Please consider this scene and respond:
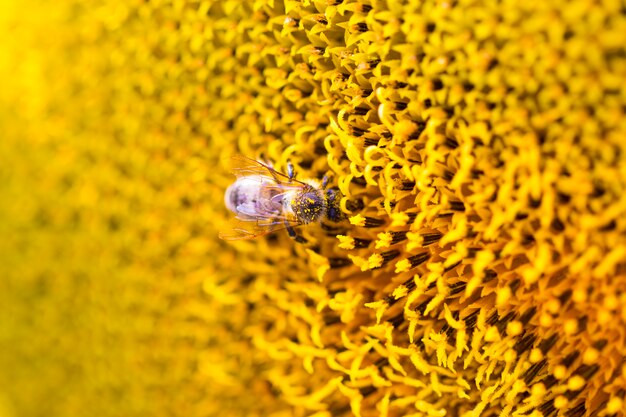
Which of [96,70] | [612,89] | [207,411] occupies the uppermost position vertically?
[612,89]

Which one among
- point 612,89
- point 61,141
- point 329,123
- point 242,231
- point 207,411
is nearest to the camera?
point 612,89

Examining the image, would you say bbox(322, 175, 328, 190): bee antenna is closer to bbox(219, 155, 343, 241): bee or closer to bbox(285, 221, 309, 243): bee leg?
bbox(219, 155, 343, 241): bee

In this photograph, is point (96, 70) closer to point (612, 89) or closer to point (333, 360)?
point (333, 360)

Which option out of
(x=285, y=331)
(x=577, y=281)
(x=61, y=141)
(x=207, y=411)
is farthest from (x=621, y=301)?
(x=61, y=141)

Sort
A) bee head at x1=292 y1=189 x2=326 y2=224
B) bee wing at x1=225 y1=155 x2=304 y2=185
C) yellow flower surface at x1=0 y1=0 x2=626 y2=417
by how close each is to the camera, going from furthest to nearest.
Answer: bee wing at x1=225 y1=155 x2=304 y2=185 < bee head at x1=292 y1=189 x2=326 y2=224 < yellow flower surface at x1=0 y1=0 x2=626 y2=417


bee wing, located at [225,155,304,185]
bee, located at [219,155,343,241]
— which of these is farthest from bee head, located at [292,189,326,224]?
bee wing, located at [225,155,304,185]

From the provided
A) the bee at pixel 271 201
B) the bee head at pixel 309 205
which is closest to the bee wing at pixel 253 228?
the bee at pixel 271 201

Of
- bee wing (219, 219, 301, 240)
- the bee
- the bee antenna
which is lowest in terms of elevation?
bee wing (219, 219, 301, 240)

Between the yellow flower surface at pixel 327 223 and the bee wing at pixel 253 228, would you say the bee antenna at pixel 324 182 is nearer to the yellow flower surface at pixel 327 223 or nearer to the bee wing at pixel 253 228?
the yellow flower surface at pixel 327 223
